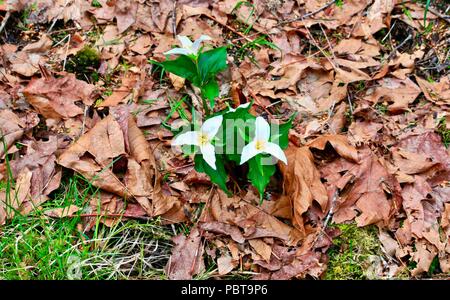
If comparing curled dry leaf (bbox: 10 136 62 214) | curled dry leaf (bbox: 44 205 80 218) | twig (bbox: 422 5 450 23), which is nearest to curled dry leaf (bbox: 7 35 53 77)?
curled dry leaf (bbox: 10 136 62 214)

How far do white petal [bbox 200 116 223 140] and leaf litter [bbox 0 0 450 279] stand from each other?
434mm

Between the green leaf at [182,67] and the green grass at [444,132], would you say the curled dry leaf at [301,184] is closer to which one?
the green leaf at [182,67]

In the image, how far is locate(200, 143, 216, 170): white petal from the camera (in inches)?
76.5

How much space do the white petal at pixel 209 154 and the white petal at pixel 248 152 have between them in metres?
0.11

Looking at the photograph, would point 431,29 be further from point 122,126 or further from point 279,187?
point 122,126

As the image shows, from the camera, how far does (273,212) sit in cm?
230

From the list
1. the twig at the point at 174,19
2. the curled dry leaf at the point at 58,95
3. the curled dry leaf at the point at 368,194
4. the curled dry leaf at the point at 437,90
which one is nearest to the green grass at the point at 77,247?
the curled dry leaf at the point at 58,95

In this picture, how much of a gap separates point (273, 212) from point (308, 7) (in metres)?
1.44

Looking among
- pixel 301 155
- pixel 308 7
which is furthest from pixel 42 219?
pixel 308 7

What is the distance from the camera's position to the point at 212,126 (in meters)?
1.98

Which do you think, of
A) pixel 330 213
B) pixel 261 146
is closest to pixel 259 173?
pixel 261 146
